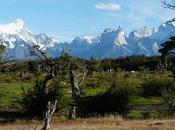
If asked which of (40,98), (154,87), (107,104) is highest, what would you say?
(154,87)

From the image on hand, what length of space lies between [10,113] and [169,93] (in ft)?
50.6

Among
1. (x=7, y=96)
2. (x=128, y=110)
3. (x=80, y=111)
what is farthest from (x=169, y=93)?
(x=7, y=96)

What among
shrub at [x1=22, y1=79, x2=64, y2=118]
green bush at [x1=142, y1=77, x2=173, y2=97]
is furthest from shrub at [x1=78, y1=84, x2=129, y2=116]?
green bush at [x1=142, y1=77, x2=173, y2=97]

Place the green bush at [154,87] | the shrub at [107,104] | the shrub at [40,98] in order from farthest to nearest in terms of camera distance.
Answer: the green bush at [154,87] → the shrub at [40,98] → the shrub at [107,104]

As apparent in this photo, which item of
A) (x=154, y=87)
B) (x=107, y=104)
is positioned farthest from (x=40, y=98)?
(x=154, y=87)

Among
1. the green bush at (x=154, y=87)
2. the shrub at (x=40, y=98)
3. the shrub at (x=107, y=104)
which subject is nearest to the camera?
the shrub at (x=107, y=104)

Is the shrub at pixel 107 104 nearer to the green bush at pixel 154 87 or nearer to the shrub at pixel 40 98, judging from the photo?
the shrub at pixel 40 98

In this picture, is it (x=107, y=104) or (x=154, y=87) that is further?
(x=154, y=87)

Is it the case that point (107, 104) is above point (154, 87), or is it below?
below

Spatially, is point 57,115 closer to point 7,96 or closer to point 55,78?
point 55,78

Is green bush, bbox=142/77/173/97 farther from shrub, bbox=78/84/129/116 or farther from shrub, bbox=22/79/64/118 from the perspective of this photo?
shrub, bbox=22/79/64/118

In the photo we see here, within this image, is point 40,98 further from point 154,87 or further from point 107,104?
point 154,87

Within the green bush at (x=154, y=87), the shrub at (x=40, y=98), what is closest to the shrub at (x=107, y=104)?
the shrub at (x=40, y=98)

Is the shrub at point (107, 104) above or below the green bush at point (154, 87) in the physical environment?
below
